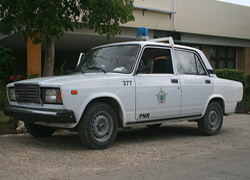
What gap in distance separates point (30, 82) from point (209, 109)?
12.8ft

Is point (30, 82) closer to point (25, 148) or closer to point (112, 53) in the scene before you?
point (25, 148)

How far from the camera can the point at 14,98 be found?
6949 mm

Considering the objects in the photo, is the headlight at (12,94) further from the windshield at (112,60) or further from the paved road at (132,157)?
the windshield at (112,60)

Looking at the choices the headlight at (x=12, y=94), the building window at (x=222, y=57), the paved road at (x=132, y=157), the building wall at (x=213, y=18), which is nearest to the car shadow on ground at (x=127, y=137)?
the paved road at (x=132, y=157)

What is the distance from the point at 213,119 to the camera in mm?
8484

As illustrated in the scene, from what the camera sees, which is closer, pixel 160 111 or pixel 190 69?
pixel 160 111

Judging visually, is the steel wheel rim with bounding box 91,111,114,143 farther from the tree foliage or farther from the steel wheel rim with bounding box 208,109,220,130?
the steel wheel rim with bounding box 208,109,220,130

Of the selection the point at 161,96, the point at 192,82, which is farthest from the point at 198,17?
the point at 161,96

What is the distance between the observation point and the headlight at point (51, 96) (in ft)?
19.7

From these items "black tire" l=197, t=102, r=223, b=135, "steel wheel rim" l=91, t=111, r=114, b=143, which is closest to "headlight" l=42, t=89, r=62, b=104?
"steel wheel rim" l=91, t=111, r=114, b=143

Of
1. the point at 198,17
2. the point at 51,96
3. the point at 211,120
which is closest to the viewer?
the point at 51,96

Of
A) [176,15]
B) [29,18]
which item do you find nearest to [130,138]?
[29,18]

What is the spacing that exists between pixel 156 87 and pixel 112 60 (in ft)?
3.14

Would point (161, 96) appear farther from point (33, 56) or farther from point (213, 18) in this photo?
point (213, 18)
